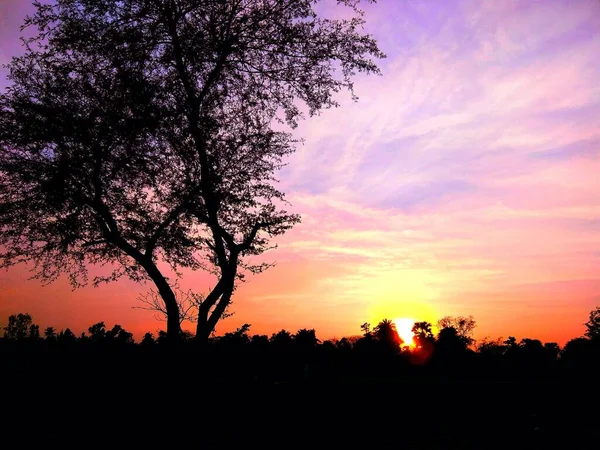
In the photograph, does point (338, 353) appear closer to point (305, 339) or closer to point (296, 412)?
point (305, 339)

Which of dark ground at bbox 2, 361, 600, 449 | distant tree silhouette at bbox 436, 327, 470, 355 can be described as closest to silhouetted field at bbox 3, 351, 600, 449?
dark ground at bbox 2, 361, 600, 449

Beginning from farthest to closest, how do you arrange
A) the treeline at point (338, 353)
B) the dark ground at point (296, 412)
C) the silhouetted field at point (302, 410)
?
the treeline at point (338, 353), the silhouetted field at point (302, 410), the dark ground at point (296, 412)

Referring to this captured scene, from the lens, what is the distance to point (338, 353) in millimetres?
20828

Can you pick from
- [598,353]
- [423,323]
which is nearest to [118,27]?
[598,353]

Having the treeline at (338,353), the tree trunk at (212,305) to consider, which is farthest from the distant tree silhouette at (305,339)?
the tree trunk at (212,305)

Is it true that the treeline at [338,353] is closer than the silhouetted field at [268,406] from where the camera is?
No

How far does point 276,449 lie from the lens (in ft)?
33.1

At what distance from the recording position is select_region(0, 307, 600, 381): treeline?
58.3 feet

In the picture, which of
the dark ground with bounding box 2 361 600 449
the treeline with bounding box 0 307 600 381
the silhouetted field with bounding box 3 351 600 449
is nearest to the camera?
the dark ground with bounding box 2 361 600 449

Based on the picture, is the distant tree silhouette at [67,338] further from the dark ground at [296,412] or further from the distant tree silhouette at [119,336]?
the dark ground at [296,412]

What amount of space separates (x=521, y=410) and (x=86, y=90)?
16922mm

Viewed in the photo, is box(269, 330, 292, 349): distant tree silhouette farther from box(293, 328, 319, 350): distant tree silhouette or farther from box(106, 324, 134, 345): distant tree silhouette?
box(106, 324, 134, 345): distant tree silhouette

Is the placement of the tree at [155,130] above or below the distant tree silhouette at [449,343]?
above

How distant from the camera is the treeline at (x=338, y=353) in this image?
58.3 feet
